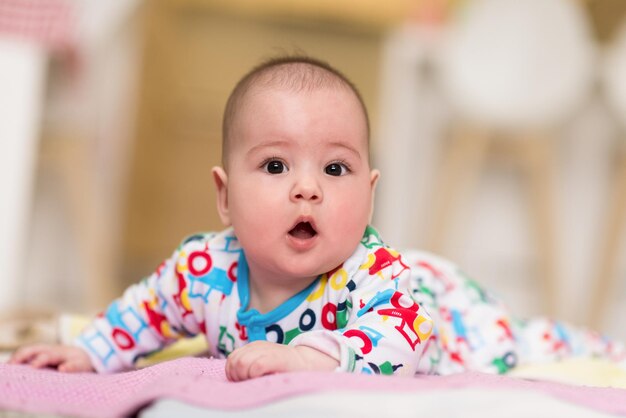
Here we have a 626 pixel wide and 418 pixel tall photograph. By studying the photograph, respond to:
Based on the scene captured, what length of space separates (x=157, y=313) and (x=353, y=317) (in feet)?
1.03

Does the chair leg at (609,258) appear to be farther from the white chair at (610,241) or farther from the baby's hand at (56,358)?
the baby's hand at (56,358)

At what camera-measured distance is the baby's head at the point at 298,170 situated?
0.97 meters

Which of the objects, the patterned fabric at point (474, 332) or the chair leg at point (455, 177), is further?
the chair leg at point (455, 177)

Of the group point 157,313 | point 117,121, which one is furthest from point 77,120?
point 157,313

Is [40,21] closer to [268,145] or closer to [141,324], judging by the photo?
[141,324]

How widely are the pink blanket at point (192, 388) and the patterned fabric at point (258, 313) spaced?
8 cm

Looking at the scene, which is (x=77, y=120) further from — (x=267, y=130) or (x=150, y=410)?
(x=150, y=410)

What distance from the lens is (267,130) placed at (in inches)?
38.8

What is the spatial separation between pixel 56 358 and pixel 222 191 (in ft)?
1.00

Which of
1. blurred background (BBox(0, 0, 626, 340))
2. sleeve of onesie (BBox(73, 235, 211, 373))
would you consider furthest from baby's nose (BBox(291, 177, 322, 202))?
blurred background (BBox(0, 0, 626, 340))

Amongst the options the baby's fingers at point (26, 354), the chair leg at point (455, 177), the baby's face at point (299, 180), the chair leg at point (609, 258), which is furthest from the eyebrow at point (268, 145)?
the chair leg at point (609, 258)

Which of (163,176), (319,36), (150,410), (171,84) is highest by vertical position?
(319,36)

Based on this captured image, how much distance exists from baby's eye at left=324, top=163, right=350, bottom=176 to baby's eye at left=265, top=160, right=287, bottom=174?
0.05 m

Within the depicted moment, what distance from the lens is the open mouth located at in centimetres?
98
